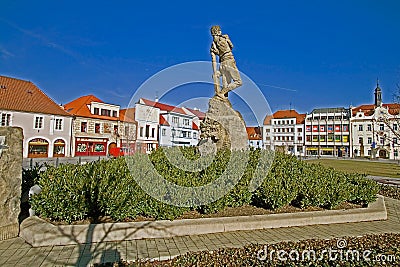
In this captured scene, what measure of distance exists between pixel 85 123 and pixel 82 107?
2.98 m

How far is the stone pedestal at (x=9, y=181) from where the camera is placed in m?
5.64

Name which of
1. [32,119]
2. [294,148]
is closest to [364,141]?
[294,148]

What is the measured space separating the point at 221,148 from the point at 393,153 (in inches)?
2895

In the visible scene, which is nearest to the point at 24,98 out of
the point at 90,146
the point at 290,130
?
the point at 90,146

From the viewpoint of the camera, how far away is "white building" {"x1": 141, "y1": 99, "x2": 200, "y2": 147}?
167 feet

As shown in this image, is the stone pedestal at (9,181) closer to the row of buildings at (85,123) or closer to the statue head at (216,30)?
the statue head at (216,30)

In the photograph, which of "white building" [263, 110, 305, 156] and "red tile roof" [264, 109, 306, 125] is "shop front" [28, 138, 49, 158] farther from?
"red tile roof" [264, 109, 306, 125]

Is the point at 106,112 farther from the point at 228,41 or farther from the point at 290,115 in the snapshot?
the point at 290,115

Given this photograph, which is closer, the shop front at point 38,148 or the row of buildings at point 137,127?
the row of buildings at point 137,127

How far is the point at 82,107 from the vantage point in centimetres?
4216

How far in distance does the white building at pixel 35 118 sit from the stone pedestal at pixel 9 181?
30.0 meters

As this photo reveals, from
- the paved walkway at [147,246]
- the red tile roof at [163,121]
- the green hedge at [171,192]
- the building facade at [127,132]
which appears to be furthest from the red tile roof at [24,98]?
the paved walkway at [147,246]

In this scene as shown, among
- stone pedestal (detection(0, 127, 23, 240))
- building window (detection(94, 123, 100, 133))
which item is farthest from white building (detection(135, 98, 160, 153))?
stone pedestal (detection(0, 127, 23, 240))

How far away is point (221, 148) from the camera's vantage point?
1016cm
